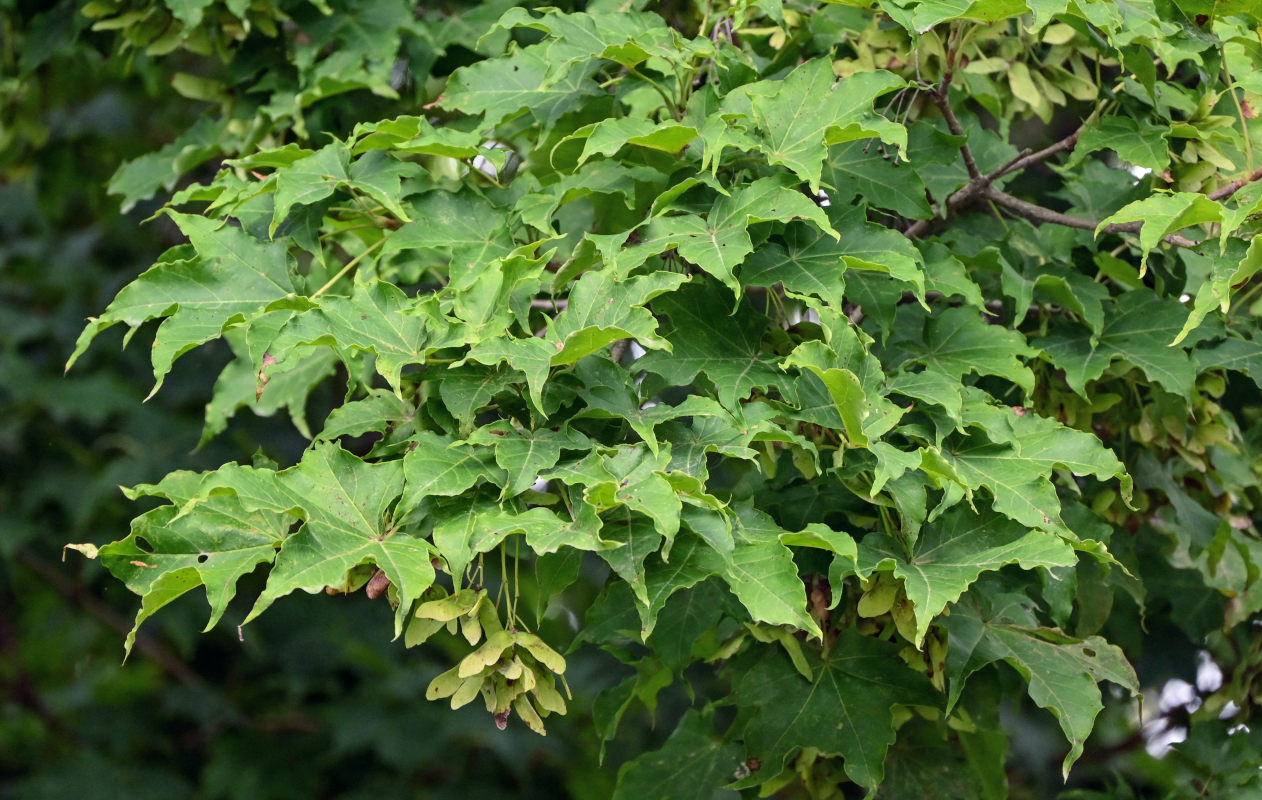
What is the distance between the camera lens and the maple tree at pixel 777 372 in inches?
52.3

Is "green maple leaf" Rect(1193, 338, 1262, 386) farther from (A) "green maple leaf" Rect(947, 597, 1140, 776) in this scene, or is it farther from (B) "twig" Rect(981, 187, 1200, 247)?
(A) "green maple leaf" Rect(947, 597, 1140, 776)

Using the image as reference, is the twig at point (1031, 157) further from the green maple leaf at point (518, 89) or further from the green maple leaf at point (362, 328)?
Result: the green maple leaf at point (362, 328)

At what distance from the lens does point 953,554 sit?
4.78ft

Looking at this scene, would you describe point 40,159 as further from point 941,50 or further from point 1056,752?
point 1056,752

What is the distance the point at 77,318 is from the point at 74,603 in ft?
2.79

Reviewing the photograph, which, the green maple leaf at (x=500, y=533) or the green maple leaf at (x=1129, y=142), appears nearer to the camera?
the green maple leaf at (x=500, y=533)

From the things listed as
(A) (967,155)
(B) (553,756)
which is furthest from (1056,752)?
(A) (967,155)

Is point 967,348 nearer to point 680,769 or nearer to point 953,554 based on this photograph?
point 953,554

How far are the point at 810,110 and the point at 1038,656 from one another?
0.73 meters

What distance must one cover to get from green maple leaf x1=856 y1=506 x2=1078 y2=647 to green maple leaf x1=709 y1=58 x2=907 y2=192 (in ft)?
1.45

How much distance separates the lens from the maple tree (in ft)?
4.36

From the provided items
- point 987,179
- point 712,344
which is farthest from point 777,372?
point 987,179

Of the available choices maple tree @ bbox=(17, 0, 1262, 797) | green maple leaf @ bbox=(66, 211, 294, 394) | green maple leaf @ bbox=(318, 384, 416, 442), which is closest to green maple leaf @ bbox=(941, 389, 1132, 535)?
maple tree @ bbox=(17, 0, 1262, 797)

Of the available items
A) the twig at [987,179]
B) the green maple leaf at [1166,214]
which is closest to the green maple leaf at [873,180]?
the twig at [987,179]
